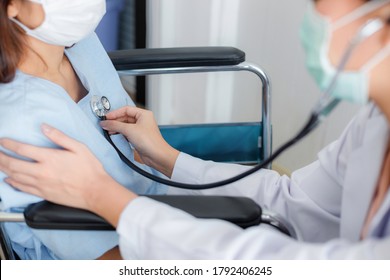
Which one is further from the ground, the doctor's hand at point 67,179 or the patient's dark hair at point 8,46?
the patient's dark hair at point 8,46

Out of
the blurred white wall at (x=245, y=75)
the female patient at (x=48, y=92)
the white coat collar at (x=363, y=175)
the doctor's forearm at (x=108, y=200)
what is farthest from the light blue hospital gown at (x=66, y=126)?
the blurred white wall at (x=245, y=75)

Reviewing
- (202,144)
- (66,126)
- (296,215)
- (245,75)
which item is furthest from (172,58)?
(245,75)

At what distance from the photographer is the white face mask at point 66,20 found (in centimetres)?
101

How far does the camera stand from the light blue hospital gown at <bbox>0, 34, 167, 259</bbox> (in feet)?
3.26

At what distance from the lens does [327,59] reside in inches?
34.3

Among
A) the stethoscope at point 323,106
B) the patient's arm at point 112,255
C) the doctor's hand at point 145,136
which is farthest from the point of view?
the doctor's hand at point 145,136

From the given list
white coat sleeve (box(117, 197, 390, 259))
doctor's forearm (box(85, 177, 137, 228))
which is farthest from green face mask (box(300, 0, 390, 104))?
doctor's forearm (box(85, 177, 137, 228))

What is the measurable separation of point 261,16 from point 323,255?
1277 millimetres

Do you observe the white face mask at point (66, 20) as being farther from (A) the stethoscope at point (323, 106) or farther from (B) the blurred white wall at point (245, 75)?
(B) the blurred white wall at point (245, 75)

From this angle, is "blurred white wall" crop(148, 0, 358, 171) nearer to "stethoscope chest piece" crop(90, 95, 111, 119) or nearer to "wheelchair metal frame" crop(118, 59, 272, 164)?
"wheelchair metal frame" crop(118, 59, 272, 164)

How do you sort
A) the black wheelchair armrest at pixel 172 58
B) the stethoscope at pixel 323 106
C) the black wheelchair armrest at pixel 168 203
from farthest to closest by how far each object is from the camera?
1. the black wheelchair armrest at pixel 172 58
2. the black wheelchair armrest at pixel 168 203
3. the stethoscope at pixel 323 106

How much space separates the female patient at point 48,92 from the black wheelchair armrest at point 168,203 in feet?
0.28

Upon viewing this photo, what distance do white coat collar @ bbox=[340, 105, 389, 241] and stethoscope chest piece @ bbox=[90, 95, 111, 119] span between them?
0.57m

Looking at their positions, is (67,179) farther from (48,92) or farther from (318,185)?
(318,185)
